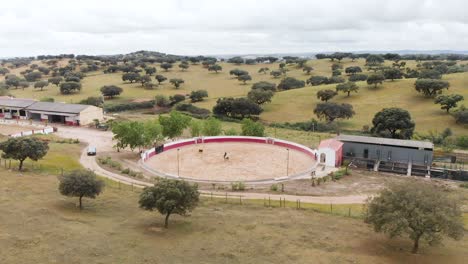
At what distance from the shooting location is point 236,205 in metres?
39.3

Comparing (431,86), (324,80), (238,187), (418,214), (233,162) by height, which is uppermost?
(431,86)

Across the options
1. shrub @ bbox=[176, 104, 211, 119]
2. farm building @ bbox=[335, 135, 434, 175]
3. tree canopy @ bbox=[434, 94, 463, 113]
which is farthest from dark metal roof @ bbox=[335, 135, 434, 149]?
shrub @ bbox=[176, 104, 211, 119]

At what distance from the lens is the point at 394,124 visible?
73.3 metres

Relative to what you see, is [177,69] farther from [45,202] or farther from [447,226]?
[447,226]

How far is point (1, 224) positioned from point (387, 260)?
26.9 m

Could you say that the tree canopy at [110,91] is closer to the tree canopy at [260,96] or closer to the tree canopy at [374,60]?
the tree canopy at [260,96]

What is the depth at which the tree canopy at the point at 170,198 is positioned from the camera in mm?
31328

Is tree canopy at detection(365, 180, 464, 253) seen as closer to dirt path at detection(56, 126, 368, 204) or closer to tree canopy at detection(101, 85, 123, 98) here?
dirt path at detection(56, 126, 368, 204)

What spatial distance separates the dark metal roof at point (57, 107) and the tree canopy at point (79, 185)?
5433cm

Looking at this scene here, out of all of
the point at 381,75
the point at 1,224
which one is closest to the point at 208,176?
the point at 1,224

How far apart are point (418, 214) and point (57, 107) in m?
80.8

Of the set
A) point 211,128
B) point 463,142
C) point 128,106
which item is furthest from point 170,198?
point 128,106

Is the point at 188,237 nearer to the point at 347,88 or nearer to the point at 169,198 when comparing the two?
the point at 169,198

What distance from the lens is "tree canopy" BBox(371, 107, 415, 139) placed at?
73.2 meters
